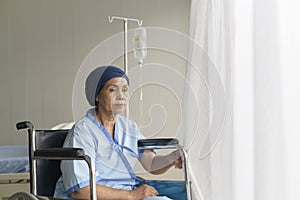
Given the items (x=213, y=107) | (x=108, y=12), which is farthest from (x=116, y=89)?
(x=108, y=12)

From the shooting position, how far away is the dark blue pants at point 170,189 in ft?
6.46

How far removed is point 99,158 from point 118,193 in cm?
15

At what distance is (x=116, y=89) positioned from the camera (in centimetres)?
191

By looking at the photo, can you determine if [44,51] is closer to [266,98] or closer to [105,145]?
[105,145]

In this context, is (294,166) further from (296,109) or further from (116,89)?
(116,89)

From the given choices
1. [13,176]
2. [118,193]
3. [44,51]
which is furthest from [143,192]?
[44,51]

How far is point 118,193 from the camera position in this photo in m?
1.85

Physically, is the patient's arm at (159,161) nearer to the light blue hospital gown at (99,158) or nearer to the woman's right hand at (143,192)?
the light blue hospital gown at (99,158)

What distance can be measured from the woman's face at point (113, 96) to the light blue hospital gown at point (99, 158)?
0.05m

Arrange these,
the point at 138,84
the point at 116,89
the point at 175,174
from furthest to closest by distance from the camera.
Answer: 1. the point at 175,174
2. the point at 138,84
3. the point at 116,89

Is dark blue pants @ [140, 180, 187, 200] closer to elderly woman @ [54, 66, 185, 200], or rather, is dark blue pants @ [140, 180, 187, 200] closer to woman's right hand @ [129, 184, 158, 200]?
elderly woman @ [54, 66, 185, 200]

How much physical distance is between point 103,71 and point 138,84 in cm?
50

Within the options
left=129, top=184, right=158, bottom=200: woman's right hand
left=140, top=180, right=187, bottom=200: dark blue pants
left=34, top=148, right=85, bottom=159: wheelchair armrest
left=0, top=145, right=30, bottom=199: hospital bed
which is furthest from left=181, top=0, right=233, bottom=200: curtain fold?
left=0, top=145, right=30, bottom=199: hospital bed

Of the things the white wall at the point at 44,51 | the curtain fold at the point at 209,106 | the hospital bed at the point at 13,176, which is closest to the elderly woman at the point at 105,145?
the curtain fold at the point at 209,106
